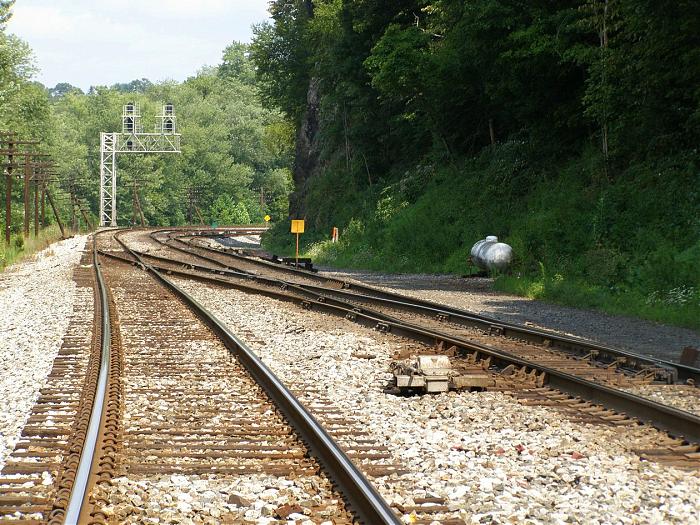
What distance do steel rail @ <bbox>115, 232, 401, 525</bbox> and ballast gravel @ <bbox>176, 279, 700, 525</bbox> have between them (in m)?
0.23

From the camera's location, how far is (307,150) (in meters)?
57.7

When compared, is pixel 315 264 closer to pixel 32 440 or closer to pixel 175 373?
pixel 175 373

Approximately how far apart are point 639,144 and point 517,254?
168 inches

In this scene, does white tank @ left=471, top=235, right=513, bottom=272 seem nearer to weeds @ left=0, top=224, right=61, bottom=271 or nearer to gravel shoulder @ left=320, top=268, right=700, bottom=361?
gravel shoulder @ left=320, top=268, right=700, bottom=361

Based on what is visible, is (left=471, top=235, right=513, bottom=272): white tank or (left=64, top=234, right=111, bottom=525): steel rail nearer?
(left=64, top=234, right=111, bottom=525): steel rail

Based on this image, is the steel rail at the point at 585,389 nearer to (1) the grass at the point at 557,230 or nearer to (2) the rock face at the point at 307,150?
(1) the grass at the point at 557,230

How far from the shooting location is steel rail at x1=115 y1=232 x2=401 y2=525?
5238mm

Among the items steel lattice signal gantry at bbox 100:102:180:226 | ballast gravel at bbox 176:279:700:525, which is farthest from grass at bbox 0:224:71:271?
steel lattice signal gantry at bbox 100:102:180:226

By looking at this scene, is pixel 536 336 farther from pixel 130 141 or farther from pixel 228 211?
pixel 228 211

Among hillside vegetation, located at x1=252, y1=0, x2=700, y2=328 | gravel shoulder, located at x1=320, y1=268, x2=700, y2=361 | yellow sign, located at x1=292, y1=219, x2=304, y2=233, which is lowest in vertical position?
gravel shoulder, located at x1=320, y1=268, x2=700, y2=361

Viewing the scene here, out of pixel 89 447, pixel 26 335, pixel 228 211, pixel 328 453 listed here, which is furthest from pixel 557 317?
pixel 228 211

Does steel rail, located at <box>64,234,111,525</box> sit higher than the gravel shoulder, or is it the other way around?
steel rail, located at <box>64,234,111,525</box>

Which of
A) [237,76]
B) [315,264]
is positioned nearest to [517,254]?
[315,264]

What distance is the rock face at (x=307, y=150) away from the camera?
55312 millimetres
